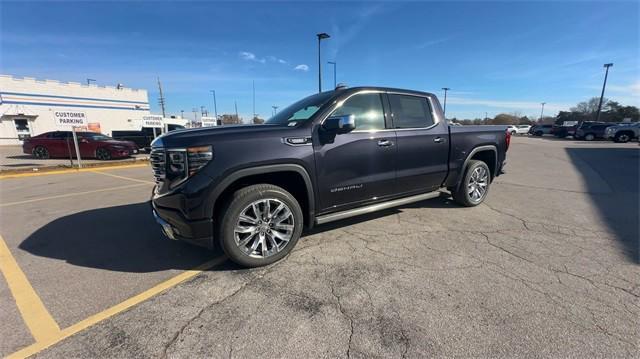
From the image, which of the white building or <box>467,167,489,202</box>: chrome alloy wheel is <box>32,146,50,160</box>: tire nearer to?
the white building

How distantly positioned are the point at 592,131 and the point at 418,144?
34.5 metres

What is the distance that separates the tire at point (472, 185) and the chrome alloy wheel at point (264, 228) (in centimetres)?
331

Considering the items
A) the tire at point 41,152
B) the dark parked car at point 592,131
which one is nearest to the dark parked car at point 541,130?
the dark parked car at point 592,131

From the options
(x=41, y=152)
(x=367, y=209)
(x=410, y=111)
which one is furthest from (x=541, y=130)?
(x=41, y=152)

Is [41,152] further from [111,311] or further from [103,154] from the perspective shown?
[111,311]

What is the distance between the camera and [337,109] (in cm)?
354

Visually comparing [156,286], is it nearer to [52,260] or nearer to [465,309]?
[52,260]

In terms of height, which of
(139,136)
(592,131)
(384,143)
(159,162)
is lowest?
(592,131)

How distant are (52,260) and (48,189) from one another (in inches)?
221

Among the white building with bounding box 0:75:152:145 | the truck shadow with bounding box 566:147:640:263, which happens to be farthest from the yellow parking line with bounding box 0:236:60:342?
the white building with bounding box 0:75:152:145

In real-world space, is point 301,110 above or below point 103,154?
above

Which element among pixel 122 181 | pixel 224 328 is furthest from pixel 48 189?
pixel 224 328

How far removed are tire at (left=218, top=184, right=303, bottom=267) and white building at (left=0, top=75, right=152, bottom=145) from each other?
86.6ft

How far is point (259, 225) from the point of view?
3.10 metres
